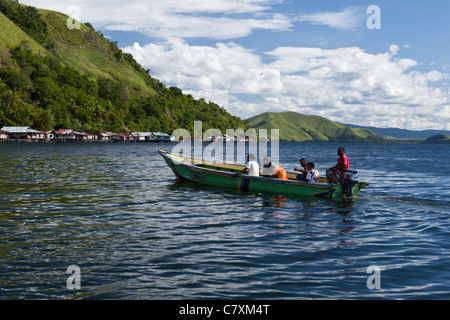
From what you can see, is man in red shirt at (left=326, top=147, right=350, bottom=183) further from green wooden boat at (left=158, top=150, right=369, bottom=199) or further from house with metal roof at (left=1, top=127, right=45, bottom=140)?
house with metal roof at (left=1, top=127, right=45, bottom=140)

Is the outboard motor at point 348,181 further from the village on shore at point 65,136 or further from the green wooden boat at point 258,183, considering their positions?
the village on shore at point 65,136

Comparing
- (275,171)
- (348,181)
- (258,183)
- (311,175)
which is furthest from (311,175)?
(258,183)

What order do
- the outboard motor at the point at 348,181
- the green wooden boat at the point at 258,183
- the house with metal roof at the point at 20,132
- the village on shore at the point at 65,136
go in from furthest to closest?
1. the village on shore at the point at 65,136
2. the house with metal roof at the point at 20,132
3. the green wooden boat at the point at 258,183
4. the outboard motor at the point at 348,181

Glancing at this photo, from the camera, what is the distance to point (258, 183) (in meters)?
23.1

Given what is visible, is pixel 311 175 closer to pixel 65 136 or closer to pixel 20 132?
pixel 20 132

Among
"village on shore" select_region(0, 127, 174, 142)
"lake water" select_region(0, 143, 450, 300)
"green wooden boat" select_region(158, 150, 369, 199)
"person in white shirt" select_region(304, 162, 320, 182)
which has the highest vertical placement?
"village on shore" select_region(0, 127, 174, 142)

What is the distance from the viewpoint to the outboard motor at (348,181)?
2059 cm

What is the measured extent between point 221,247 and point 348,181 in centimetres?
1119

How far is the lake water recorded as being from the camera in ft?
28.1

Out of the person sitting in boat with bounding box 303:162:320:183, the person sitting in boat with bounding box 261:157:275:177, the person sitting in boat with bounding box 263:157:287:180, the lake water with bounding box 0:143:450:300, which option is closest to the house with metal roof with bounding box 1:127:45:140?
the lake water with bounding box 0:143:450:300

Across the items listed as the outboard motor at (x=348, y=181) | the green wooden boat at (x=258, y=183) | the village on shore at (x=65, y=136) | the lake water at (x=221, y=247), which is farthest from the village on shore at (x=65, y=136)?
the outboard motor at (x=348, y=181)

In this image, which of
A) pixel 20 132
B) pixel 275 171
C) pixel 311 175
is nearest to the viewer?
pixel 311 175

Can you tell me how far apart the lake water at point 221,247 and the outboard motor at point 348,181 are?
80cm
